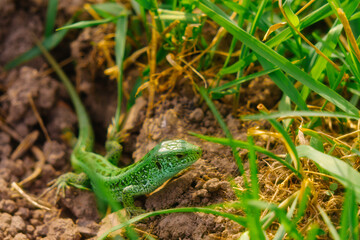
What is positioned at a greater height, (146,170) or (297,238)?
(297,238)

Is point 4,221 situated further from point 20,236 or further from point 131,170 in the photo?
point 131,170

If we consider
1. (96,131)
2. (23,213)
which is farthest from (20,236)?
(96,131)

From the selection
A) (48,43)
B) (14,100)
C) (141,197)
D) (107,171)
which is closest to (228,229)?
(141,197)

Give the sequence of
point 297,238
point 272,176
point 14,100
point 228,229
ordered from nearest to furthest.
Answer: point 297,238 < point 228,229 < point 272,176 < point 14,100

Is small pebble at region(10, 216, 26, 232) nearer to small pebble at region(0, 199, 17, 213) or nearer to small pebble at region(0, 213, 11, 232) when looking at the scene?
small pebble at region(0, 213, 11, 232)

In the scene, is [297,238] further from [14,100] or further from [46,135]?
[14,100]

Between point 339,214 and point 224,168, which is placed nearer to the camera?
point 339,214

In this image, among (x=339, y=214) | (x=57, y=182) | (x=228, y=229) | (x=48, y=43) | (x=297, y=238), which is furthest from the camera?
(x=48, y=43)

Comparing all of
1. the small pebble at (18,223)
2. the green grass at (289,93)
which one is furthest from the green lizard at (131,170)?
the small pebble at (18,223)
